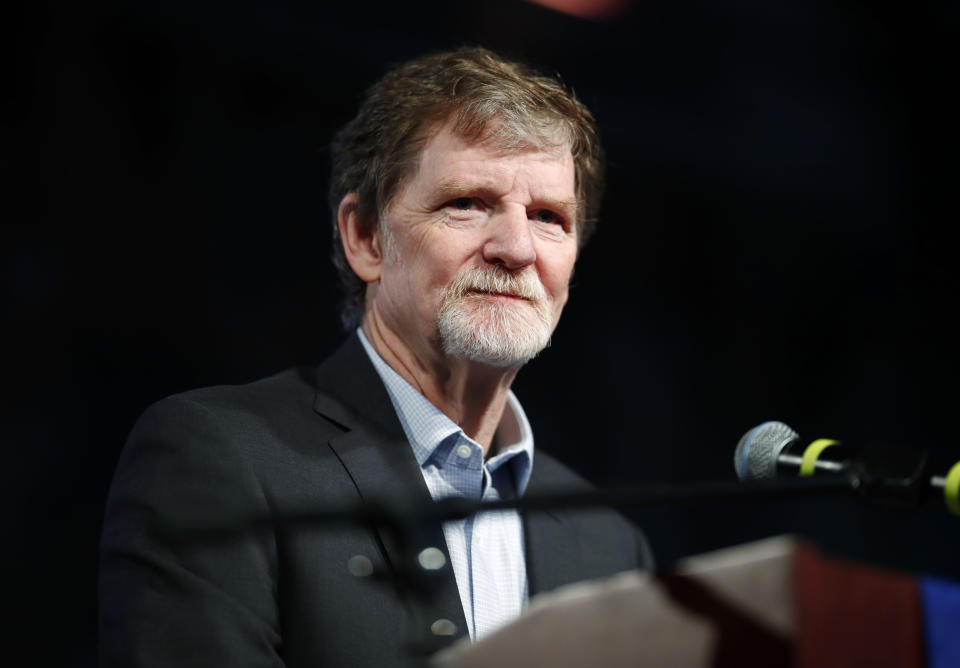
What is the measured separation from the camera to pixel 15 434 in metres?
2.40

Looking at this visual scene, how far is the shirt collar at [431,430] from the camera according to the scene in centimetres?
195

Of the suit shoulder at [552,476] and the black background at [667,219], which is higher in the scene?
the black background at [667,219]

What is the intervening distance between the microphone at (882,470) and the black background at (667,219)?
1.80 m

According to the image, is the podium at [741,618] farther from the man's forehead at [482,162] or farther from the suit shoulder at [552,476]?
the suit shoulder at [552,476]

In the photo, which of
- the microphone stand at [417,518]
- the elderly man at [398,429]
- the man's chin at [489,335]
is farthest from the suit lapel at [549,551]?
the microphone stand at [417,518]

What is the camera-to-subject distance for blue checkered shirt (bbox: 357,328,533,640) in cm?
→ 181

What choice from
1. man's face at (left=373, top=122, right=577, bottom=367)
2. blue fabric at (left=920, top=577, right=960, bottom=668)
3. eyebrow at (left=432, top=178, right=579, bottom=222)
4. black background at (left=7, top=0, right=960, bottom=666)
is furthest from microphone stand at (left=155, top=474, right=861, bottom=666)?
black background at (left=7, top=0, right=960, bottom=666)

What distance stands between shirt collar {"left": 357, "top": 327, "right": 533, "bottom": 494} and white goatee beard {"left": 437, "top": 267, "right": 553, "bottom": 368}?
123mm

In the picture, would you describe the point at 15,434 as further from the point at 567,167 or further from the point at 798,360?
the point at 798,360

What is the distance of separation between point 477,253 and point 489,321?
0.46 ft

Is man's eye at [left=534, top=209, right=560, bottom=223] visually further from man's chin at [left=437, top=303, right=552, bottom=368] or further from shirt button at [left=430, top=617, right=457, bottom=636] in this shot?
shirt button at [left=430, top=617, right=457, bottom=636]

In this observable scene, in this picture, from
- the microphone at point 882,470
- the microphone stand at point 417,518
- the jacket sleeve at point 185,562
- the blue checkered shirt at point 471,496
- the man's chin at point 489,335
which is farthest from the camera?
the man's chin at point 489,335

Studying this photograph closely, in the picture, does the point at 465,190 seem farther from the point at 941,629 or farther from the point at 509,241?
the point at 941,629

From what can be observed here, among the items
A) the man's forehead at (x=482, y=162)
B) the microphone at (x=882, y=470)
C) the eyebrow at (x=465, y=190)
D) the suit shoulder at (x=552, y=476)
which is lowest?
the suit shoulder at (x=552, y=476)
